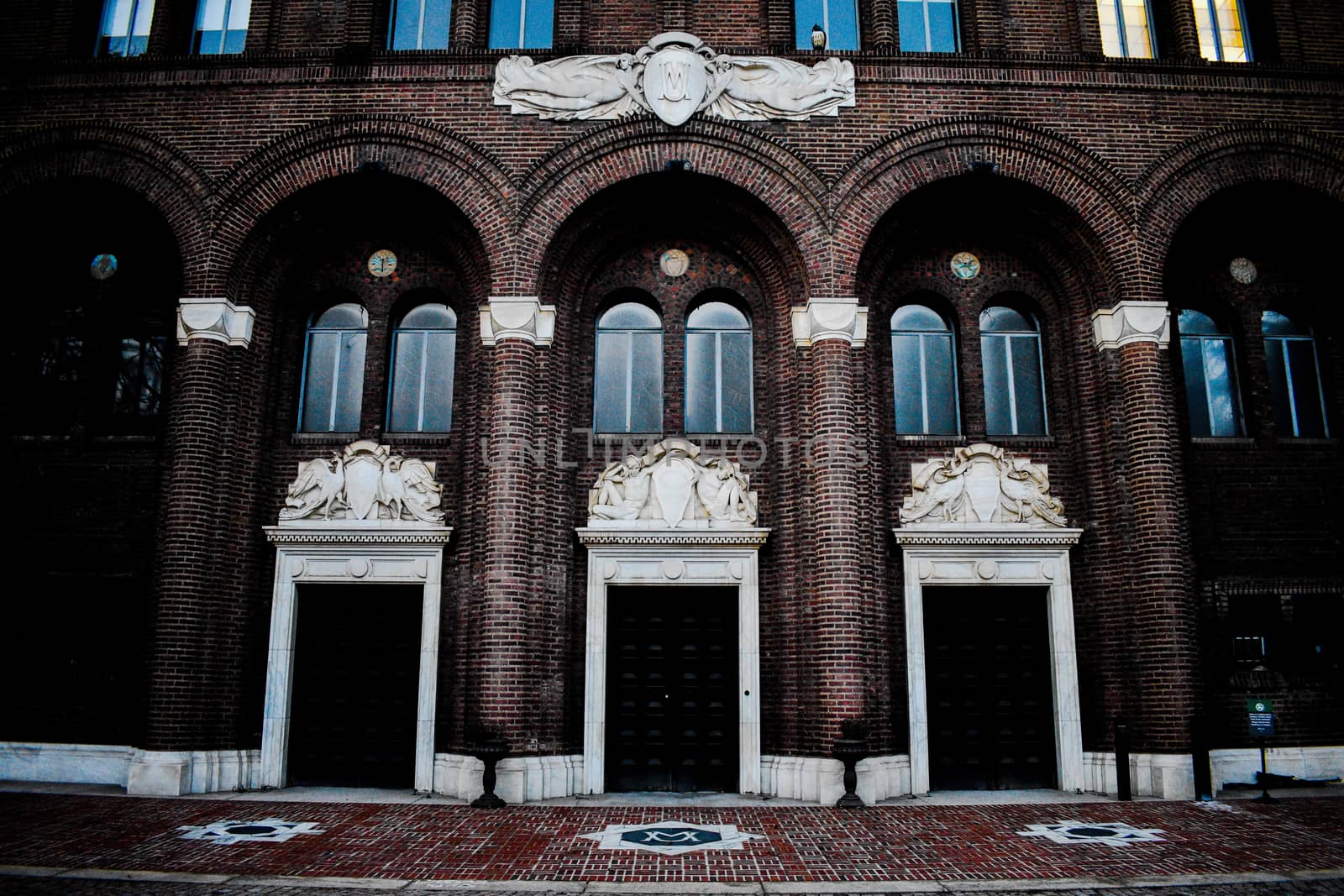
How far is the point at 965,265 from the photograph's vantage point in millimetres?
13656

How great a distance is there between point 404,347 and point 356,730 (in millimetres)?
5513

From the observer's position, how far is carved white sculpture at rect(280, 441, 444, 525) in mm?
12539

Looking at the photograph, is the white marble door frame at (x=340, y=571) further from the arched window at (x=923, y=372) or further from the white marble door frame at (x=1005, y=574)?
the arched window at (x=923, y=372)

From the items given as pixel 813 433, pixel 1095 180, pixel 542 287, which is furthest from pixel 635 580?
pixel 1095 180

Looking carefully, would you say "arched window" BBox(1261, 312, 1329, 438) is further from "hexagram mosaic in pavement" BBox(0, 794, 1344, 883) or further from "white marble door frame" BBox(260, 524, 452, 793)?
"white marble door frame" BBox(260, 524, 452, 793)

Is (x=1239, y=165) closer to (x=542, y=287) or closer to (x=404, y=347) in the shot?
(x=542, y=287)


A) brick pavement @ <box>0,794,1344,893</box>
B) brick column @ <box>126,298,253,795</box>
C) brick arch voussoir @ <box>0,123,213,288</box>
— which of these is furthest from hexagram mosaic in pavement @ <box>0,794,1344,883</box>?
brick arch voussoir @ <box>0,123,213,288</box>

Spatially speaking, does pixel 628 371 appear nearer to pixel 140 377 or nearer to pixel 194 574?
pixel 194 574

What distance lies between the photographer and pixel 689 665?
12336mm

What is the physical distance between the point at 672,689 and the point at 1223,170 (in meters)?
10.8

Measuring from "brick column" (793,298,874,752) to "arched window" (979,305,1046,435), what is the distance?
225 centimetres

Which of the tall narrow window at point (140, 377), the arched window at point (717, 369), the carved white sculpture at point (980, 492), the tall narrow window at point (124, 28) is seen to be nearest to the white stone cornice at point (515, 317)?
the arched window at point (717, 369)

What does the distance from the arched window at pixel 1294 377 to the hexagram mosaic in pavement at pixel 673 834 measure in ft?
18.3

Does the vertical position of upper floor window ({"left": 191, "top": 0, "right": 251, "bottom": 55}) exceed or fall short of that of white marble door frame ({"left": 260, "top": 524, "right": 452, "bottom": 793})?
it exceeds it
